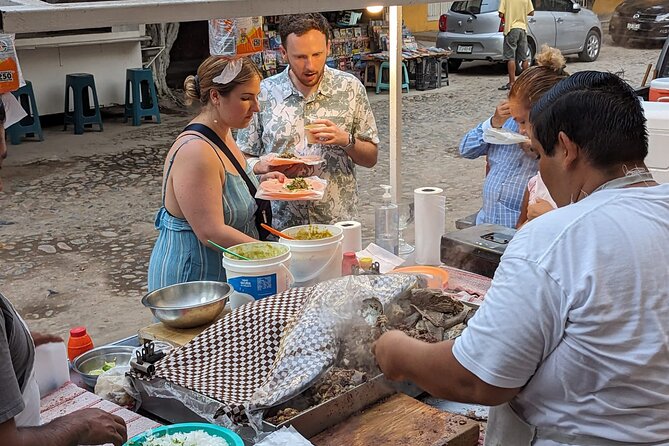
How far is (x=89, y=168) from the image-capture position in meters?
10.5

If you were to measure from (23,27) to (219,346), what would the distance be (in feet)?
3.82

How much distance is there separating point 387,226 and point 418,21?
18753mm

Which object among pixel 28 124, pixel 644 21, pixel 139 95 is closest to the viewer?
pixel 28 124

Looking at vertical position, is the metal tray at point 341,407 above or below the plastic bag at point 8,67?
below

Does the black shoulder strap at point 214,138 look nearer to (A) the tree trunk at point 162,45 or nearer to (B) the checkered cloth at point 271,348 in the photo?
(B) the checkered cloth at point 271,348

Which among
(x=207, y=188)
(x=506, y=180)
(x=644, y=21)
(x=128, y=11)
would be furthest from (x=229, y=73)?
(x=644, y=21)

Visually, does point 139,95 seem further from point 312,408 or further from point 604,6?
point 604,6

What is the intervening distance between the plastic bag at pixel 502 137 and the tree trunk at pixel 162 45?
35.9 ft

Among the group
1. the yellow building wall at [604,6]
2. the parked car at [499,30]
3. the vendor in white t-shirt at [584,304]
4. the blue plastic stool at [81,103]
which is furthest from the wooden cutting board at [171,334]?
the yellow building wall at [604,6]

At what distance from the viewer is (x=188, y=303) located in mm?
2998

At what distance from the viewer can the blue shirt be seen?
4176mm

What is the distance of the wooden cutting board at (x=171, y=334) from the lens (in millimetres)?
2738

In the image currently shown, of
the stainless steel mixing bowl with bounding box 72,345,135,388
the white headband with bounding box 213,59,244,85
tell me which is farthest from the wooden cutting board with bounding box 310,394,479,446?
the white headband with bounding box 213,59,244,85

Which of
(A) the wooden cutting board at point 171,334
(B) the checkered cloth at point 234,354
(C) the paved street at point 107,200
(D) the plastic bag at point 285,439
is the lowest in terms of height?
(C) the paved street at point 107,200
